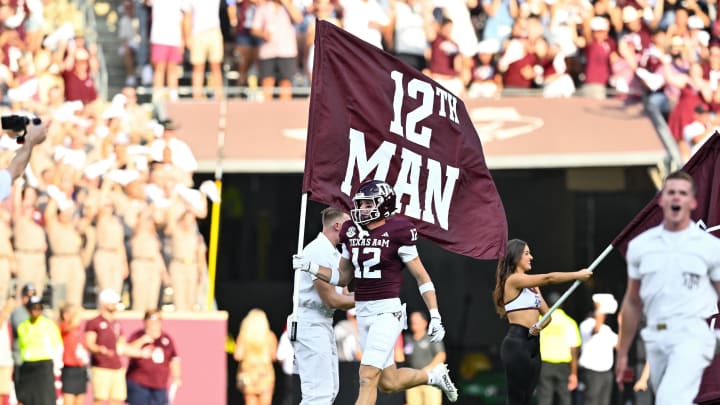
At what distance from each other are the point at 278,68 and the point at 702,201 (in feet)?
36.5

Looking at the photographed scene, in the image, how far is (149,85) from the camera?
23375 mm

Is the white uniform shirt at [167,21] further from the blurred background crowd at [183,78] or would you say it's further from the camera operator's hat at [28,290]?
the camera operator's hat at [28,290]

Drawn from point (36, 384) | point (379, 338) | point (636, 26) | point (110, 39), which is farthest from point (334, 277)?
point (110, 39)

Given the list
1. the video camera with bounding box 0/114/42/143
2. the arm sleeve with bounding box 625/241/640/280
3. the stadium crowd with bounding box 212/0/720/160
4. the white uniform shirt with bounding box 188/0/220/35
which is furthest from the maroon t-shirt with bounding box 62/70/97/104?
the arm sleeve with bounding box 625/241/640/280

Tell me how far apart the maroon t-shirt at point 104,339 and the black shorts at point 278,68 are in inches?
216

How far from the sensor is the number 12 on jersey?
464 inches

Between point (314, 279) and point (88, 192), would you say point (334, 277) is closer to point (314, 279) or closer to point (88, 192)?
point (314, 279)

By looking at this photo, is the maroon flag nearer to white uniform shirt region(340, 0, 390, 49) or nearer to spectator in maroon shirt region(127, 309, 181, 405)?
Answer: spectator in maroon shirt region(127, 309, 181, 405)

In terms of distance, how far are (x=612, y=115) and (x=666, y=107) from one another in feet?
2.47

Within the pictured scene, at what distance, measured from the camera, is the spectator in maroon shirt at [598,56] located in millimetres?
23016

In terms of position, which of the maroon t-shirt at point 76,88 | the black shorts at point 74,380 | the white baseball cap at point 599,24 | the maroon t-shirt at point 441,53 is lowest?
the black shorts at point 74,380

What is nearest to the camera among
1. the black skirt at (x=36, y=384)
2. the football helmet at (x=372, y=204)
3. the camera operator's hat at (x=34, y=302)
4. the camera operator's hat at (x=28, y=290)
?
the football helmet at (x=372, y=204)

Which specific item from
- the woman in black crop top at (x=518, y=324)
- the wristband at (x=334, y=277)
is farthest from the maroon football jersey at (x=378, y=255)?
the woman in black crop top at (x=518, y=324)

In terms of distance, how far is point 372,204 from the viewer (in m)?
11.8
